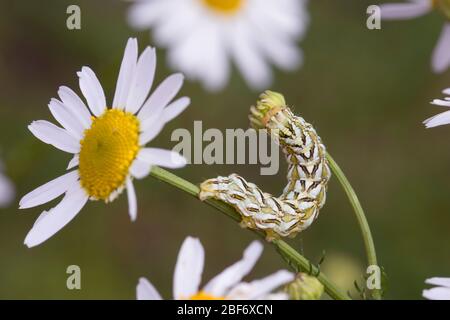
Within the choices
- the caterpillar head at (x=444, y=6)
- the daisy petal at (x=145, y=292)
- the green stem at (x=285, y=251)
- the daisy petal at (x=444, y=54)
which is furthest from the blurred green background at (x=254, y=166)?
the daisy petal at (x=145, y=292)

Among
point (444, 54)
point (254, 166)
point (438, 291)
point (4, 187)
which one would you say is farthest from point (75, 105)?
point (254, 166)

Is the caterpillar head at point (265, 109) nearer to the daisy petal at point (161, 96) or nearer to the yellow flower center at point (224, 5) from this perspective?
the daisy petal at point (161, 96)

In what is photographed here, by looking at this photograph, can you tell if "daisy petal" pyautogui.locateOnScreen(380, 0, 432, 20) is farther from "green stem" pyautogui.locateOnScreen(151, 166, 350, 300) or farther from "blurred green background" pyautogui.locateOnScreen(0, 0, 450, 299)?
"blurred green background" pyautogui.locateOnScreen(0, 0, 450, 299)

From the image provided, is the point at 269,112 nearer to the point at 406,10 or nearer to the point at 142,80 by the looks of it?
the point at 142,80

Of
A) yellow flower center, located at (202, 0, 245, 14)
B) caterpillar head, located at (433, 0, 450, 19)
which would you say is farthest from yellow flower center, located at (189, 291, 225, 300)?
yellow flower center, located at (202, 0, 245, 14)
